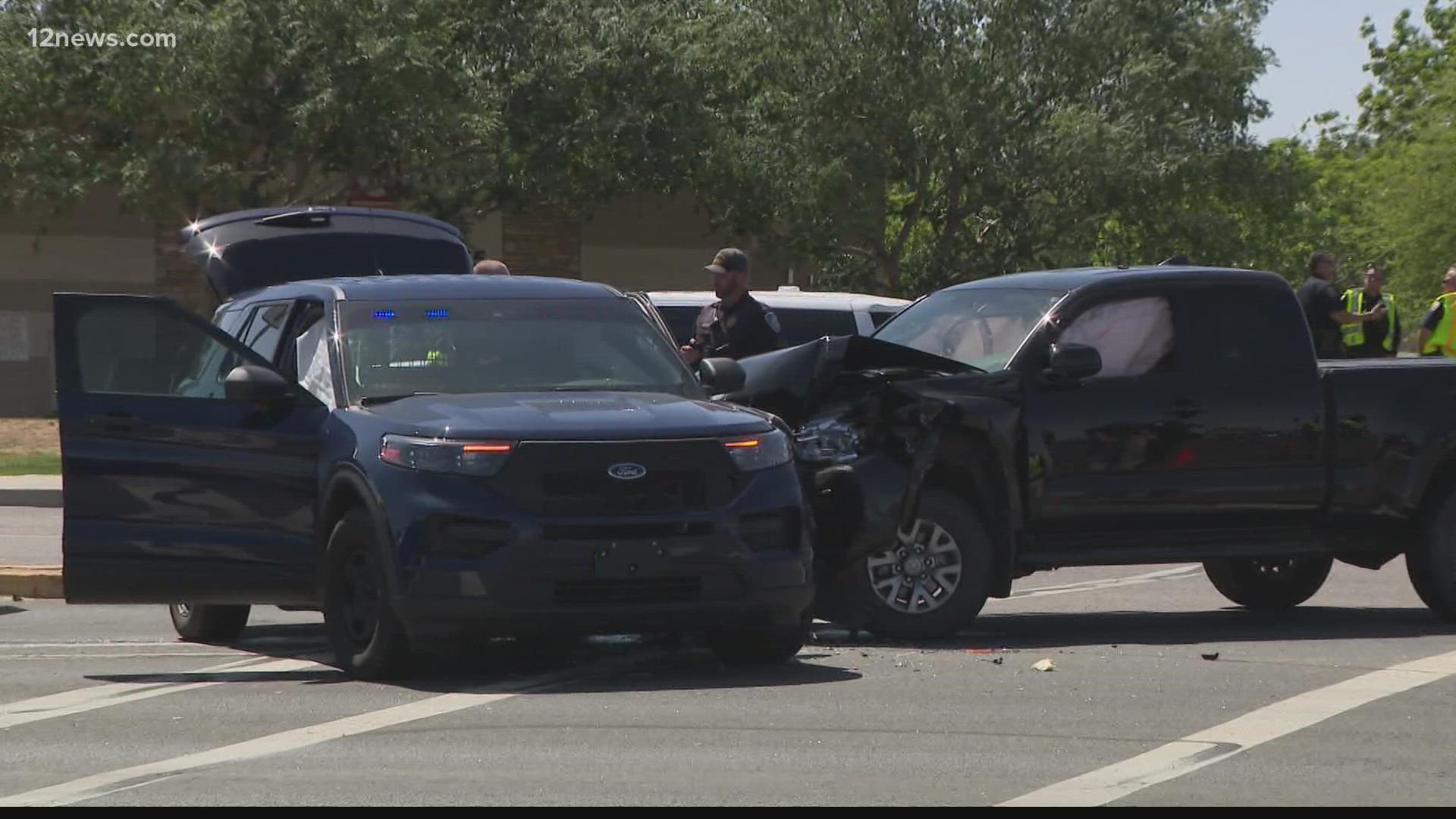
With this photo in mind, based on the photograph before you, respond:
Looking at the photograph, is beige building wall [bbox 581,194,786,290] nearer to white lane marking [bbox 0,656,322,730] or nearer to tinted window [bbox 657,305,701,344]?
tinted window [bbox 657,305,701,344]

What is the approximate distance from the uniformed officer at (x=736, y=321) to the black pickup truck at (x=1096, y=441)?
137 cm

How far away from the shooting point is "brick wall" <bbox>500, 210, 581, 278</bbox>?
4047cm

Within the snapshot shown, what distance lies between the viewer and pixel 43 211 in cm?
3541

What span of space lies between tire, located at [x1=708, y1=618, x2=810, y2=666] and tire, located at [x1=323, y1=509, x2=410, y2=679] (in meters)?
1.46

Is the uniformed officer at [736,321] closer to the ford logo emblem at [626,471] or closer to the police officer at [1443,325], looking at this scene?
the ford logo emblem at [626,471]

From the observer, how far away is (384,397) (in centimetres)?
1002

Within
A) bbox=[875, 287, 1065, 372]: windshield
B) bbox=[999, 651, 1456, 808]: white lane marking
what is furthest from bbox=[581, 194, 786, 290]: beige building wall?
bbox=[999, 651, 1456, 808]: white lane marking

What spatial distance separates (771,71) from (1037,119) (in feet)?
15.3

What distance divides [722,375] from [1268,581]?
4.38 m

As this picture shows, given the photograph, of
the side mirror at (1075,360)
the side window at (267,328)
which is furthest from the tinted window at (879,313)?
the side window at (267,328)

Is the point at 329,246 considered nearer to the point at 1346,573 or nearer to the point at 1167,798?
the point at 1346,573

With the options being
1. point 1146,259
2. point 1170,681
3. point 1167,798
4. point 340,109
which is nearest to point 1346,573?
point 1170,681

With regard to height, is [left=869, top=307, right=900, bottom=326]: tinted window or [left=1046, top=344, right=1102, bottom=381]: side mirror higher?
[left=869, top=307, right=900, bottom=326]: tinted window

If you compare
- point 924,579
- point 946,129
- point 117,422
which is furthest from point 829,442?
point 946,129
